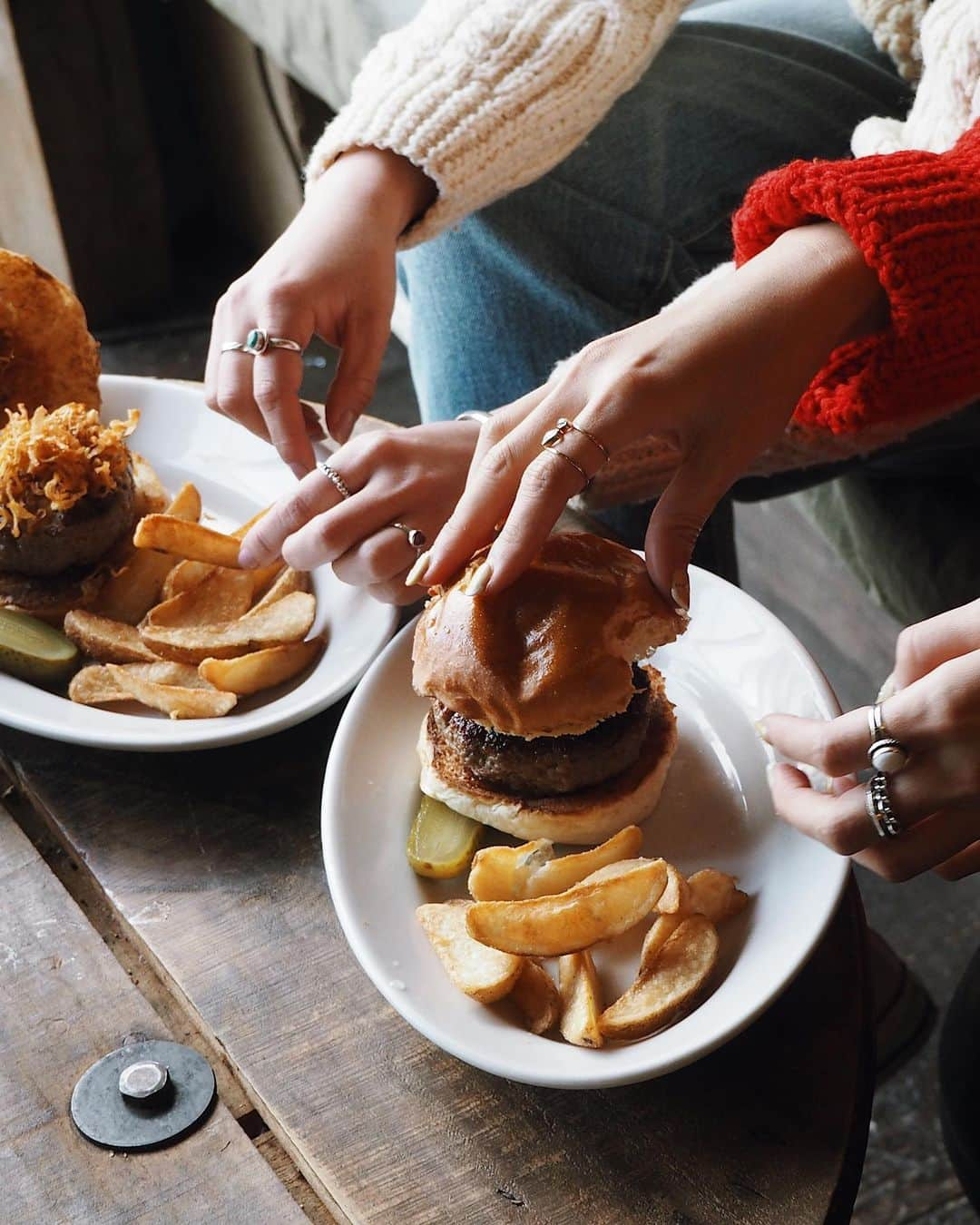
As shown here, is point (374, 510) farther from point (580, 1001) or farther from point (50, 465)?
point (580, 1001)

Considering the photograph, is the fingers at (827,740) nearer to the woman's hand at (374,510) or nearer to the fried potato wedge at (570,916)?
the fried potato wedge at (570,916)

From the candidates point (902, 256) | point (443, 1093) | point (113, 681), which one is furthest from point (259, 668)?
point (902, 256)

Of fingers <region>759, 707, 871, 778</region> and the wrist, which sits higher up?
the wrist

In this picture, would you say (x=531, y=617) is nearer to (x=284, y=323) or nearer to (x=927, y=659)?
(x=927, y=659)

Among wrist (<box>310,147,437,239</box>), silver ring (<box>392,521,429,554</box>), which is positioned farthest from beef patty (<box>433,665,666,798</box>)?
wrist (<box>310,147,437,239</box>)

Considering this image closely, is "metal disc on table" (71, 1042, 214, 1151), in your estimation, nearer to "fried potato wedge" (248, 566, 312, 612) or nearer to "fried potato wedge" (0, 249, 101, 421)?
"fried potato wedge" (248, 566, 312, 612)

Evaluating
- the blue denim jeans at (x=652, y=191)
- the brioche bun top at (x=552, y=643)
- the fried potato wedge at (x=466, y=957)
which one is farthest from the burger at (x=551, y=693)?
the blue denim jeans at (x=652, y=191)

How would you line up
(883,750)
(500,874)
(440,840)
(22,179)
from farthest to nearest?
(22,179) → (440,840) → (500,874) → (883,750)
